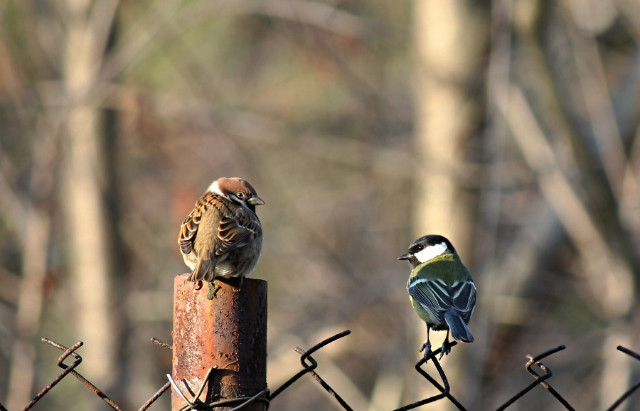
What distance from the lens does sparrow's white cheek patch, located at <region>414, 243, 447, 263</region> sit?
474 cm

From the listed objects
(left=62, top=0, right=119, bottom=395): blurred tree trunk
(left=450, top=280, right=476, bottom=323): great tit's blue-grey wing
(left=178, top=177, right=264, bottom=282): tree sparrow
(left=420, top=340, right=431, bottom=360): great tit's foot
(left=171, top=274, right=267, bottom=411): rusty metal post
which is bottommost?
(left=420, top=340, right=431, bottom=360): great tit's foot

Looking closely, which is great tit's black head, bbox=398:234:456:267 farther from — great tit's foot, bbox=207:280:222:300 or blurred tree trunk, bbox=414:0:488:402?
blurred tree trunk, bbox=414:0:488:402

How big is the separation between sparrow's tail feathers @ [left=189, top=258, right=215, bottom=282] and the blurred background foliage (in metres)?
4.70

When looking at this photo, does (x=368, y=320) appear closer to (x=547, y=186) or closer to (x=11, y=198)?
(x=547, y=186)

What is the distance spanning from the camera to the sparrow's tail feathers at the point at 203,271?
2.54 meters

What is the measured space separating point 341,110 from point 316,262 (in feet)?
10.8

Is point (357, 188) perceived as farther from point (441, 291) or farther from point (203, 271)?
point (203, 271)

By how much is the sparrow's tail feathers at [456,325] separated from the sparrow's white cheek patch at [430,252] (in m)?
0.82

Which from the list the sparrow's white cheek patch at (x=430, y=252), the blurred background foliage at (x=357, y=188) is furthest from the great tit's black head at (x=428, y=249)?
the blurred background foliage at (x=357, y=188)

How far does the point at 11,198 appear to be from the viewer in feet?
30.3

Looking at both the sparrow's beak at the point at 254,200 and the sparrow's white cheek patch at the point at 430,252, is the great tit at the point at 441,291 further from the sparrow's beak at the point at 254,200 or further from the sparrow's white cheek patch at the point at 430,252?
the sparrow's beak at the point at 254,200

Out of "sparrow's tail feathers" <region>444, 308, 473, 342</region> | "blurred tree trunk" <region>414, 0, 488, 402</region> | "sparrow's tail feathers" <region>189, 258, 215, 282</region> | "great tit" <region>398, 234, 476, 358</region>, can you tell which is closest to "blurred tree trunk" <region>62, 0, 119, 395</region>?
"blurred tree trunk" <region>414, 0, 488, 402</region>

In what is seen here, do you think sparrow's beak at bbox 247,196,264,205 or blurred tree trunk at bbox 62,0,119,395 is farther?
blurred tree trunk at bbox 62,0,119,395

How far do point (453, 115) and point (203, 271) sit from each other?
5343 mm
